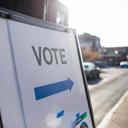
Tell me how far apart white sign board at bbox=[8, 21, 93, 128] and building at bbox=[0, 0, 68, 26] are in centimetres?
59

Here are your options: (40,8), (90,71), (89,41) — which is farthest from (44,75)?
(89,41)

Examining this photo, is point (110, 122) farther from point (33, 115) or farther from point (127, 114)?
point (33, 115)

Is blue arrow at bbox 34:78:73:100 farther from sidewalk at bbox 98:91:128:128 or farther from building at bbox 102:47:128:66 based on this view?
building at bbox 102:47:128:66

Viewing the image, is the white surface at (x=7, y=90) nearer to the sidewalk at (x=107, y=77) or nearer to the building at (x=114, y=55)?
the sidewalk at (x=107, y=77)

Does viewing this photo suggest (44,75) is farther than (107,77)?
No

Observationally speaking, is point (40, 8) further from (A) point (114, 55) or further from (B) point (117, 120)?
(A) point (114, 55)

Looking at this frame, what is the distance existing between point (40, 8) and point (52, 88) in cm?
138

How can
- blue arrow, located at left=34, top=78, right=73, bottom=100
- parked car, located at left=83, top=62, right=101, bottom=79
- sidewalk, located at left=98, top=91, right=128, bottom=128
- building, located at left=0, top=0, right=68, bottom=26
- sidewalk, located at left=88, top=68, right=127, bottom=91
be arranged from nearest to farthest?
blue arrow, located at left=34, top=78, right=73, bottom=100
building, located at left=0, top=0, right=68, bottom=26
sidewalk, located at left=98, top=91, right=128, bottom=128
sidewalk, located at left=88, top=68, right=127, bottom=91
parked car, located at left=83, top=62, right=101, bottom=79

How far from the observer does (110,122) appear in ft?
29.1

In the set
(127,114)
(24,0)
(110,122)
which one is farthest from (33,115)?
(127,114)

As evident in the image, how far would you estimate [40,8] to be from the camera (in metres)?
3.82

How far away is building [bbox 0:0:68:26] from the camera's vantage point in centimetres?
348

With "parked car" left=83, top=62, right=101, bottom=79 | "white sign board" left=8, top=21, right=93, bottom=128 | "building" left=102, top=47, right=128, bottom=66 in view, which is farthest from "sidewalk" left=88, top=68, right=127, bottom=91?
"building" left=102, top=47, right=128, bottom=66

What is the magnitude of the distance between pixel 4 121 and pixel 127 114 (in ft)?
27.4
